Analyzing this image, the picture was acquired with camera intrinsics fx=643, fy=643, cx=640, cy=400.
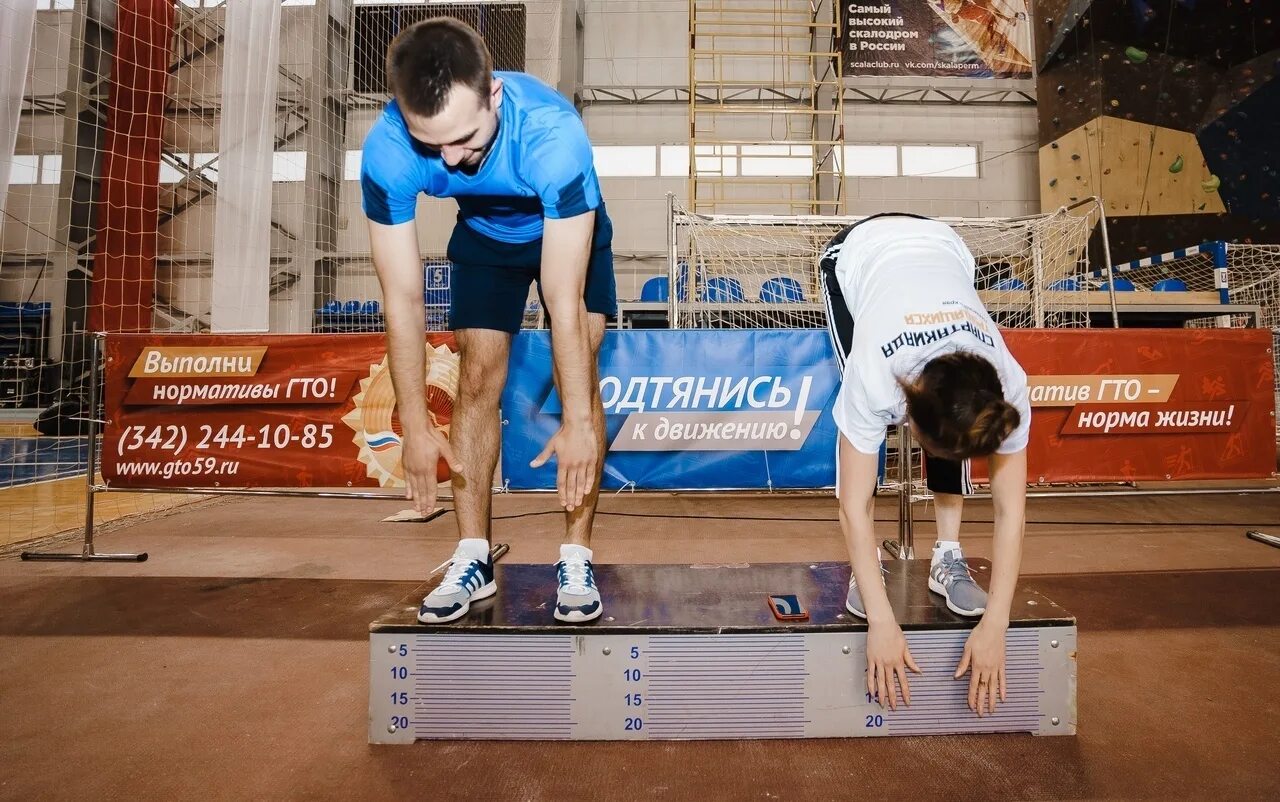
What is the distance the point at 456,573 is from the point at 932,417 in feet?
4.15

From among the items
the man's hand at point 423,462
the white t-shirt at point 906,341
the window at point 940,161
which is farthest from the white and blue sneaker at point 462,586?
the window at point 940,161

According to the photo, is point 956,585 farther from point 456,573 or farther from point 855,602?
point 456,573

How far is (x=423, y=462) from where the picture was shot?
5.43 ft

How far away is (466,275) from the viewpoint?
6.61 feet

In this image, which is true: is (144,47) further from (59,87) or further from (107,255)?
(59,87)

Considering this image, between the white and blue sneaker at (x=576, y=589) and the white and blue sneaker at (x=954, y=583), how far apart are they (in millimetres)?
928

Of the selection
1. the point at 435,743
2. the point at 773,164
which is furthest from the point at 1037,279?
the point at 773,164

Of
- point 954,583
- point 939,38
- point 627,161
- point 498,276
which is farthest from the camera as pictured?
point 627,161

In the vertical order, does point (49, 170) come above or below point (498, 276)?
above

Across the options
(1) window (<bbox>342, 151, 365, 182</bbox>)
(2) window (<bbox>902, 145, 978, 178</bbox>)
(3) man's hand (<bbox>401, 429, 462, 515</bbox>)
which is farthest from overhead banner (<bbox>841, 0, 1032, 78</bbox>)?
(3) man's hand (<bbox>401, 429, 462, 515</bbox>)

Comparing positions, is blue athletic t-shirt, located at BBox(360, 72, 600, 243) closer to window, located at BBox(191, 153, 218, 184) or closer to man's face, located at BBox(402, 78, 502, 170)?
man's face, located at BBox(402, 78, 502, 170)

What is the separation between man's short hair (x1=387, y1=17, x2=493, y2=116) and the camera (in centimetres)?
135

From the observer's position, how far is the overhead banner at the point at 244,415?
3207 millimetres

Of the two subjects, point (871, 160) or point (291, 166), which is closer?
point (291, 166)
